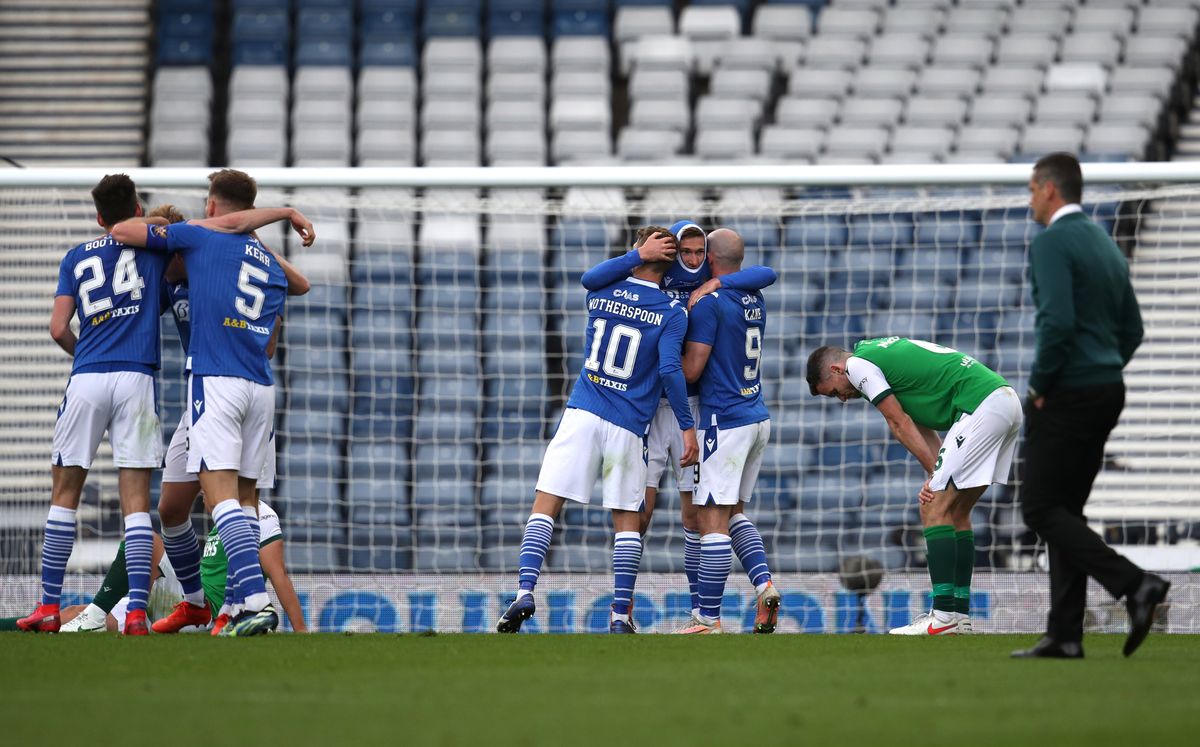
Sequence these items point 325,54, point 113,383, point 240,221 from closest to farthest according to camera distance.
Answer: point 240,221
point 113,383
point 325,54

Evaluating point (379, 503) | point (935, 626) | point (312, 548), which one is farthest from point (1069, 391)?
point (379, 503)

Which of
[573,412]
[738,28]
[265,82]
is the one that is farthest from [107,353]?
[738,28]

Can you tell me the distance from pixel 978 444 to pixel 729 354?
1362 millimetres

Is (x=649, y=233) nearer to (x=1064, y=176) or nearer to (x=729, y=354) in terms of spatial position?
(x=729, y=354)

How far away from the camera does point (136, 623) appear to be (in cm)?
646

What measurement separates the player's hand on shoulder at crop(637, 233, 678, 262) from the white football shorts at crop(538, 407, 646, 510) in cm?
85

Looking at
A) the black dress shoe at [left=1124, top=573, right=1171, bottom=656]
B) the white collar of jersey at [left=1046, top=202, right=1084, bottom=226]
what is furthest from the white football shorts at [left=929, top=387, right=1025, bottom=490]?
the black dress shoe at [left=1124, top=573, right=1171, bottom=656]

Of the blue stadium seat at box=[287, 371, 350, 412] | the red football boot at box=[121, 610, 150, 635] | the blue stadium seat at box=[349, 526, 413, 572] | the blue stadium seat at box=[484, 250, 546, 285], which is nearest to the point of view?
the red football boot at box=[121, 610, 150, 635]

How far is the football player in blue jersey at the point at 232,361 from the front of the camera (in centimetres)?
603

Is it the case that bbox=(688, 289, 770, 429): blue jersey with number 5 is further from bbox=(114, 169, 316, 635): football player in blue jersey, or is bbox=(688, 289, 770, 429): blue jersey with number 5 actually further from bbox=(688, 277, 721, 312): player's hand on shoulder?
bbox=(114, 169, 316, 635): football player in blue jersey

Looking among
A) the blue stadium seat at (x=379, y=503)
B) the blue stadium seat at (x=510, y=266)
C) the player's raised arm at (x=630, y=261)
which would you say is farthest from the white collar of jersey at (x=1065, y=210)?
→ the blue stadium seat at (x=510, y=266)

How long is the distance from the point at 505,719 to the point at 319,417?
9009mm

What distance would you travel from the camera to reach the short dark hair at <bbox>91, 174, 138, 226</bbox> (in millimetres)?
6680

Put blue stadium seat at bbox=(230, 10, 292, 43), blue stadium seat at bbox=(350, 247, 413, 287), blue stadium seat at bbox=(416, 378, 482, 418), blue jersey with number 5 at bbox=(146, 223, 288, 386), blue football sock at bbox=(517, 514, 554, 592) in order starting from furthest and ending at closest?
1. blue stadium seat at bbox=(230, 10, 292, 43)
2. blue stadium seat at bbox=(350, 247, 413, 287)
3. blue stadium seat at bbox=(416, 378, 482, 418)
4. blue football sock at bbox=(517, 514, 554, 592)
5. blue jersey with number 5 at bbox=(146, 223, 288, 386)
